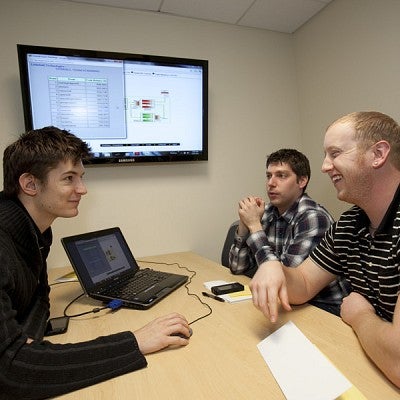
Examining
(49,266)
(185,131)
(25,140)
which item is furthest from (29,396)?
(185,131)

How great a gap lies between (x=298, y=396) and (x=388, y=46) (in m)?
1.93

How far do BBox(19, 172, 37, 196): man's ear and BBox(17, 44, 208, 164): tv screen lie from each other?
2.96 feet

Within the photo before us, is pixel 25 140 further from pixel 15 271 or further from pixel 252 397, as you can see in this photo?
pixel 252 397

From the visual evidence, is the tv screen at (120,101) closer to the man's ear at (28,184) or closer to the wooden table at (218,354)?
the man's ear at (28,184)

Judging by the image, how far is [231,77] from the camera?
2.40 meters

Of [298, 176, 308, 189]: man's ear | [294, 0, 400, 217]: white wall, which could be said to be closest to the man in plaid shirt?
[298, 176, 308, 189]: man's ear

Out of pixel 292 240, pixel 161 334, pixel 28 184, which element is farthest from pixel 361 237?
pixel 28 184

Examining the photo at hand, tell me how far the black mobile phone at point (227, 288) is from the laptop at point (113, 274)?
0.19 meters

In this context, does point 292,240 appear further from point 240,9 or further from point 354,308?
point 240,9

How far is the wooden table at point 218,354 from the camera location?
0.71 metres

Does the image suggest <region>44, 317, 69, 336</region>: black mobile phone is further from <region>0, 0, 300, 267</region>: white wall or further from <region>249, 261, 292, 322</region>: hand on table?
<region>0, 0, 300, 267</region>: white wall

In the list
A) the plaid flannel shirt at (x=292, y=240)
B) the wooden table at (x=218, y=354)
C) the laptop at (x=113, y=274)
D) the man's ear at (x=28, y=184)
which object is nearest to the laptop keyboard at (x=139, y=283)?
the laptop at (x=113, y=274)

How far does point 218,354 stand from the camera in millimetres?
858

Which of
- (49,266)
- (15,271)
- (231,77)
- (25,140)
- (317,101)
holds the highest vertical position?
(231,77)
